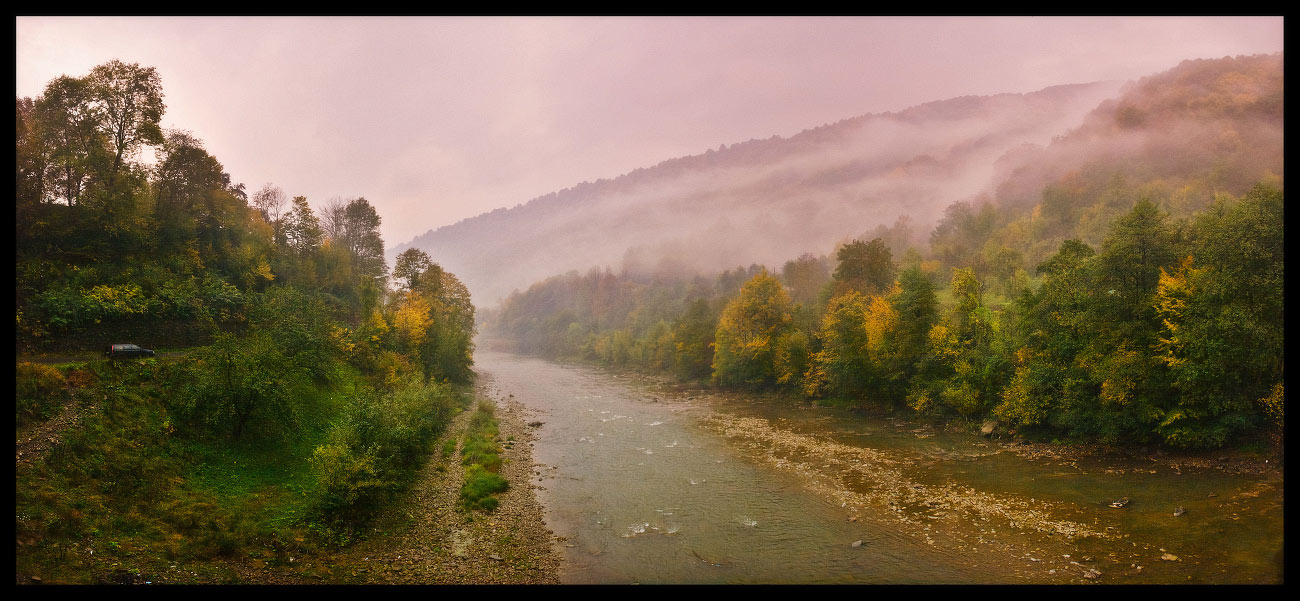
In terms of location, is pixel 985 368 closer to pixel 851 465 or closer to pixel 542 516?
pixel 851 465

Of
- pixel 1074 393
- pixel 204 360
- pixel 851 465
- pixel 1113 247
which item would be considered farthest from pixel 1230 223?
pixel 204 360

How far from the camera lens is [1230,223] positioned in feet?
64.2

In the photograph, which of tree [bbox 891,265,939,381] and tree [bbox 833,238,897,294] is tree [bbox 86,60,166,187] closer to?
tree [bbox 891,265,939,381]

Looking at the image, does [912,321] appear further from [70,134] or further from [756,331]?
[70,134]

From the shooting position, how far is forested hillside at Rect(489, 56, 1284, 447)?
19.6m

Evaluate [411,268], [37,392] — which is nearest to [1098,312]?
[37,392]

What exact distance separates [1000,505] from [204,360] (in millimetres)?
33202

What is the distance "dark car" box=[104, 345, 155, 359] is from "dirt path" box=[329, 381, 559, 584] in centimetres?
1367

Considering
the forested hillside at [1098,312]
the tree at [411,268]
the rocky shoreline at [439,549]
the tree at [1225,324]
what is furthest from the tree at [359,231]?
the tree at [1225,324]

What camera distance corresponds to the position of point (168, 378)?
20.9 m

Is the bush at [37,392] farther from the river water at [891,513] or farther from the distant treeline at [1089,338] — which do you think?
the distant treeline at [1089,338]

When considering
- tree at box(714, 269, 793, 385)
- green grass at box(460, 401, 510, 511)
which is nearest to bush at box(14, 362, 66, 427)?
green grass at box(460, 401, 510, 511)

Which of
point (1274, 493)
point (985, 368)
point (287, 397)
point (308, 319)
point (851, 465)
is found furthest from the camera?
point (308, 319)
